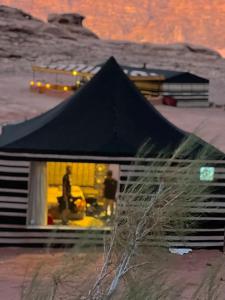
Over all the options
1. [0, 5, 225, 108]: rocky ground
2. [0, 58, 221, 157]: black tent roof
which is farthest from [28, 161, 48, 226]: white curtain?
[0, 5, 225, 108]: rocky ground

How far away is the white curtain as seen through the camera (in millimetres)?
10156

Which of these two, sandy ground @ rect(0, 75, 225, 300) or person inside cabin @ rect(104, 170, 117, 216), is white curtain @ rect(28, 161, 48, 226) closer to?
sandy ground @ rect(0, 75, 225, 300)

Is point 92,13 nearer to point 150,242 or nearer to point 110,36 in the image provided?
point 110,36

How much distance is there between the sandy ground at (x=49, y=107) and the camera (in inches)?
993

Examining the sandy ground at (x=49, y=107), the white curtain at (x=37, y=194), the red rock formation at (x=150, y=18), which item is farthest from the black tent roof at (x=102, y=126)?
the red rock formation at (x=150, y=18)

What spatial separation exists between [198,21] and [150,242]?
148 metres

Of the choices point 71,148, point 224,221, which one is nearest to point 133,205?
point 71,148

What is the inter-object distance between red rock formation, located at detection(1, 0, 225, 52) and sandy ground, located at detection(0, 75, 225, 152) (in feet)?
365

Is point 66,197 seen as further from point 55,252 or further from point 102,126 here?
point 55,252

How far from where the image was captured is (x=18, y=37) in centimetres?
5362

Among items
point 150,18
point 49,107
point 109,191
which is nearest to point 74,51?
point 49,107

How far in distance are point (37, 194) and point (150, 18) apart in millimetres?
140586

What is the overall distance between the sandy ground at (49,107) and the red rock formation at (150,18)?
111m

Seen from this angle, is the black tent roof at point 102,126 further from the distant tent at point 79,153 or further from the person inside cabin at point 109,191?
the person inside cabin at point 109,191
